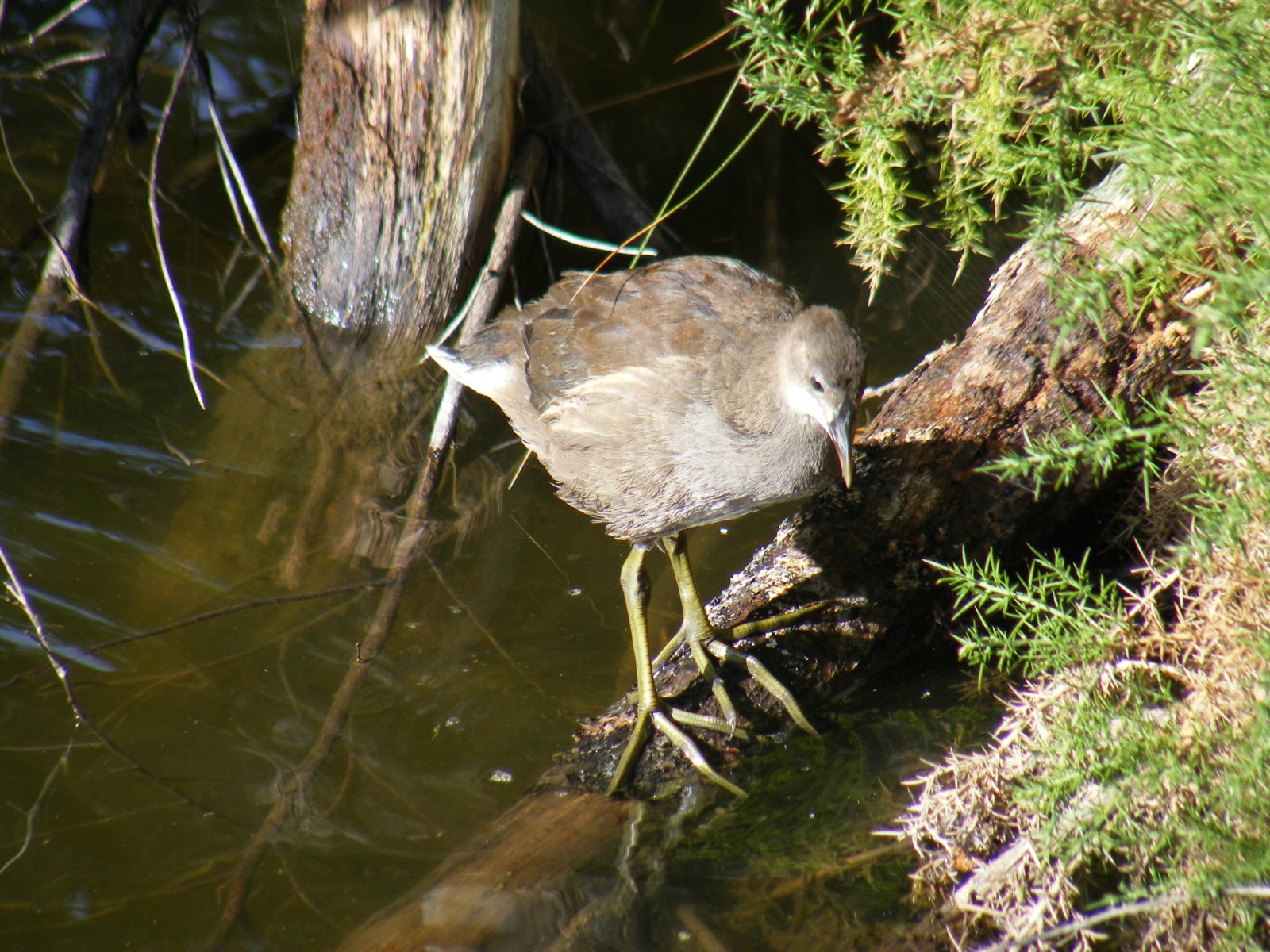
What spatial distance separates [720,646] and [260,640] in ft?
5.57

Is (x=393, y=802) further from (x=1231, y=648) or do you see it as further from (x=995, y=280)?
(x=995, y=280)

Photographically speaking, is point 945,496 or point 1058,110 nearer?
point 1058,110

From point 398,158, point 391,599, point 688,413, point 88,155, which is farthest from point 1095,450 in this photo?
point 88,155

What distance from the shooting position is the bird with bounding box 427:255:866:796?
3166mm

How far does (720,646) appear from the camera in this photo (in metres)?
3.44

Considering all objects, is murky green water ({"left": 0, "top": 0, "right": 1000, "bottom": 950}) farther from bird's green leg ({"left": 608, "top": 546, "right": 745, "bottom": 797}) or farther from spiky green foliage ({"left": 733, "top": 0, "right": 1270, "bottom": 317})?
spiky green foliage ({"left": 733, "top": 0, "right": 1270, "bottom": 317})

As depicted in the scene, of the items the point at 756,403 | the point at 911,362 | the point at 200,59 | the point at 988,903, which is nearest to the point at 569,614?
the point at 756,403

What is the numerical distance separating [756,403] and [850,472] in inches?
14.6

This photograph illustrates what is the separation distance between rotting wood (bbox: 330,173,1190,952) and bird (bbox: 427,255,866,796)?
0.12m

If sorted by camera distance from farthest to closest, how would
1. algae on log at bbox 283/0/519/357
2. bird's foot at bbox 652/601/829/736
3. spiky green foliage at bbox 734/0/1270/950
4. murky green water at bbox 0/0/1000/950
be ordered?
1. algae on log at bbox 283/0/519/357
2. bird's foot at bbox 652/601/829/736
3. murky green water at bbox 0/0/1000/950
4. spiky green foliage at bbox 734/0/1270/950

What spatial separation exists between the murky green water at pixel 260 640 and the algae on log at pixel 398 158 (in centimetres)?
47

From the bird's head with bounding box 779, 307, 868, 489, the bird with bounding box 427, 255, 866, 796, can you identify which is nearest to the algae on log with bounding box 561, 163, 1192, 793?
the bird with bounding box 427, 255, 866, 796

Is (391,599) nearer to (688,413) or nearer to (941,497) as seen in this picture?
(688,413)

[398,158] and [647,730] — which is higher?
[398,158]
